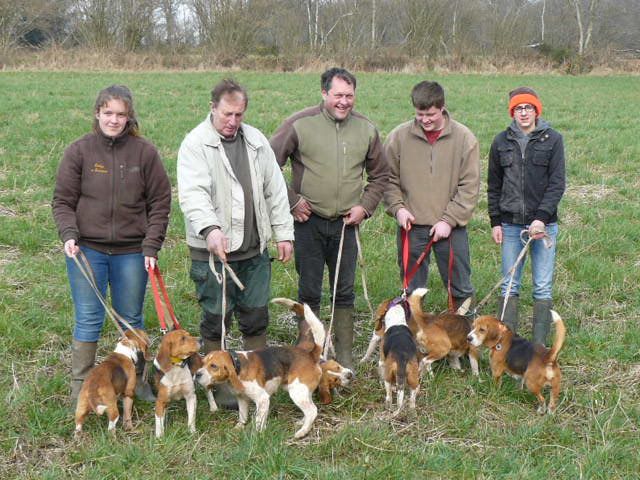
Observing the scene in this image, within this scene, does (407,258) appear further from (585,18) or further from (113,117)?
(585,18)

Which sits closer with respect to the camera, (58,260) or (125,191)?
(125,191)

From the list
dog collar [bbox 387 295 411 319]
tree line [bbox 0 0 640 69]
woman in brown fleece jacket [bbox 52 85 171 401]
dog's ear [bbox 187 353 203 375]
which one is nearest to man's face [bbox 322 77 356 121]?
woman in brown fleece jacket [bbox 52 85 171 401]

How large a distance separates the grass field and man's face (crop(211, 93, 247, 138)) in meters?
2.09

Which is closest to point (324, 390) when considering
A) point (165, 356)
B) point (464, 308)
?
point (165, 356)

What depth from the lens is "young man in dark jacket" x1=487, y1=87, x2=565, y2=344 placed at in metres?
6.01

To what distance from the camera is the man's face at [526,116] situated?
594cm

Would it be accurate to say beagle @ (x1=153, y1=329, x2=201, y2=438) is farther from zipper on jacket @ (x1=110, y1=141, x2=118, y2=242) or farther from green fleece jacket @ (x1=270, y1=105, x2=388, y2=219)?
green fleece jacket @ (x1=270, y1=105, x2=388, y2=219)

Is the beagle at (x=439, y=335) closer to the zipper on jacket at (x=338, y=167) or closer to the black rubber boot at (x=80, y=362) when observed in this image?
the zipper on jacket at (x=338, y=167)

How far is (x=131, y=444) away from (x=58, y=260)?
13.9ft

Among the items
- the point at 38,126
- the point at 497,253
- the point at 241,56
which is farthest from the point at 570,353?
the point at 241,56

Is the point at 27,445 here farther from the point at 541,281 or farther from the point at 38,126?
the point at 38,126

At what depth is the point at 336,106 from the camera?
554 centimetres

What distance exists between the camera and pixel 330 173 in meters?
5.72

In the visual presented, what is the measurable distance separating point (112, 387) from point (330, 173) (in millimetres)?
2371
